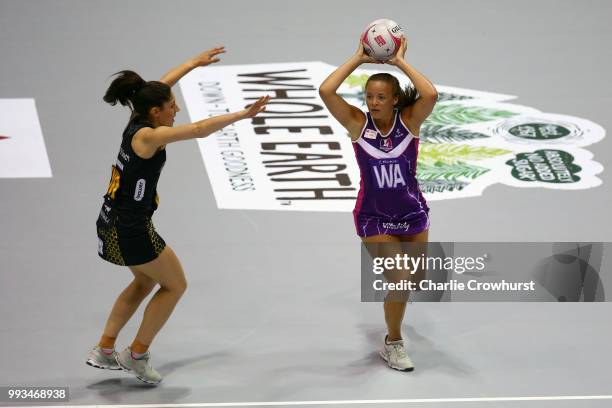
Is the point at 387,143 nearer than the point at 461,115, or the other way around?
the point at 387,143

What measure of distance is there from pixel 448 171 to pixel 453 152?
368 mm

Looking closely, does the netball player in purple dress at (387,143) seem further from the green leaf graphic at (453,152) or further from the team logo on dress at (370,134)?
the green leaf graphic at (453,152)

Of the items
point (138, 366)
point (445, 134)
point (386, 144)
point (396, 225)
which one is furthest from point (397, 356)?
point (445, 134)

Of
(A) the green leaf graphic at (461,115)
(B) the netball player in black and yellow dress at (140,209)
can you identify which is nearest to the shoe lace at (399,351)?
(B) the netball player in black and yellow dress at (140,209)

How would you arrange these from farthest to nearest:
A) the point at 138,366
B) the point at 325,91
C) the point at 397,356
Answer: the point at 397,356, the point at 325,91, the point at 138,366

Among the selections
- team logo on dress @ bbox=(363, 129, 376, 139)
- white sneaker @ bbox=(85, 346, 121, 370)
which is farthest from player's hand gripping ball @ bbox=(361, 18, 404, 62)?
white sneaker @ bbox=(85, 346, 121, 370)

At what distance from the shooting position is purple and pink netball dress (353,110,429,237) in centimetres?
634

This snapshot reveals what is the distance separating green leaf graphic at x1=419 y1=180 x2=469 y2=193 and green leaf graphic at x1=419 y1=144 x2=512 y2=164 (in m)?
0.34

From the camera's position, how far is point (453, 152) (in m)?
9.52

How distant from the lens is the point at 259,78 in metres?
11.0

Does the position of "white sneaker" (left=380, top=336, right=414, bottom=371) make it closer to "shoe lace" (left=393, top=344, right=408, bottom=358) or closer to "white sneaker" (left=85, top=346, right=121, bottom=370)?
"shoe lace" (left=393, top=344, right=408, bottom=358)

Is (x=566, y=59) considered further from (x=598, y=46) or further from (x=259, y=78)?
(x=259, y=78)

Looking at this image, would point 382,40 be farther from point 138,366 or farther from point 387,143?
point 138,366

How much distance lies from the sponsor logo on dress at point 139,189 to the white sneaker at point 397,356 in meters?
1.80
